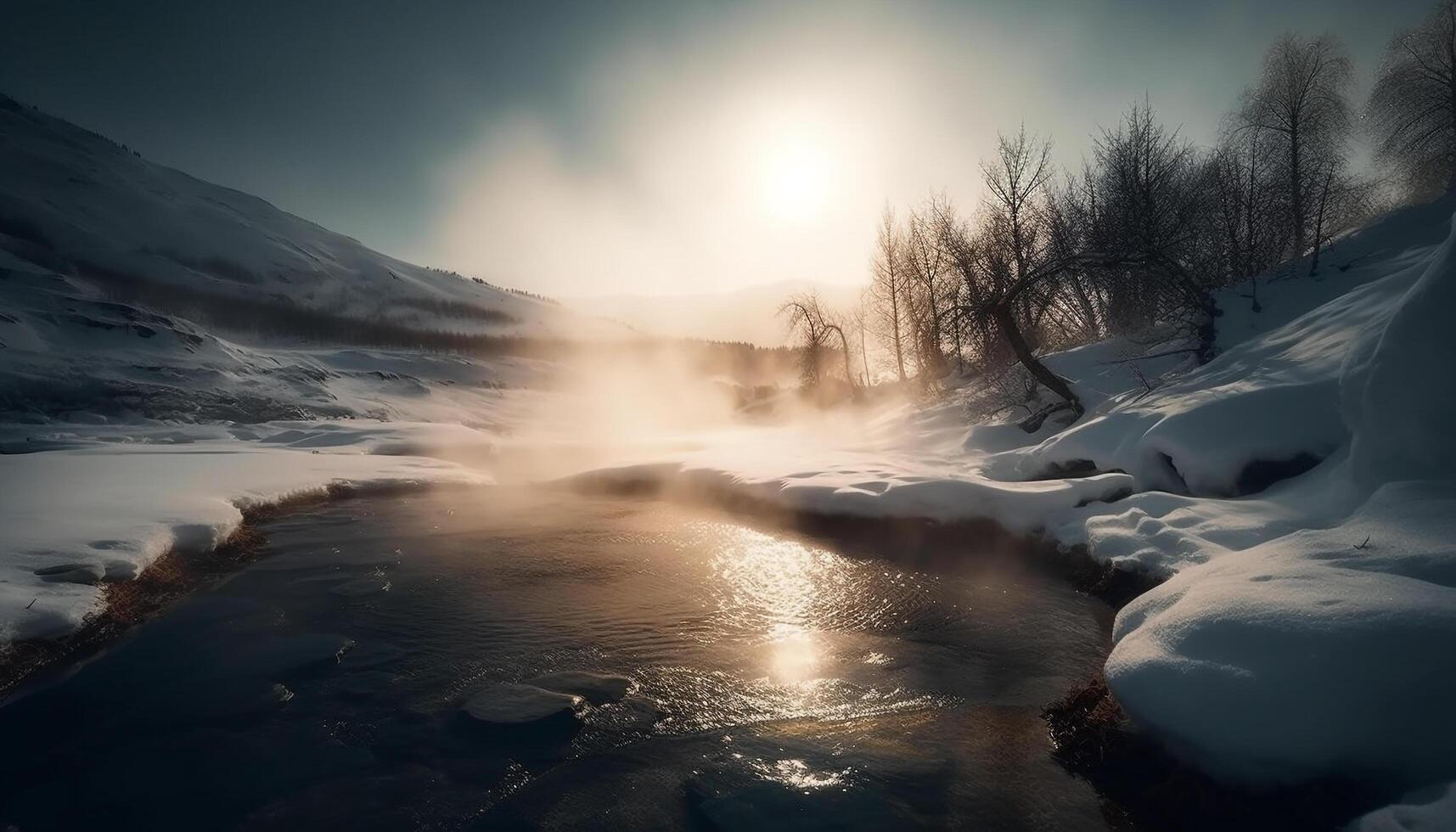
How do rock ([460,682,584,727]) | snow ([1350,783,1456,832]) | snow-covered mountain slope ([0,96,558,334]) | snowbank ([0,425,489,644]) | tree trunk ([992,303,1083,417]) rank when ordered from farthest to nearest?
snow-covered mountain slope ([0,96,558,334])
tree trunk ([992,303,1083,417])
snowbank ([0,425,489,644])
rock ([460,682,584,727])
snow ([1350,783,1456,832])

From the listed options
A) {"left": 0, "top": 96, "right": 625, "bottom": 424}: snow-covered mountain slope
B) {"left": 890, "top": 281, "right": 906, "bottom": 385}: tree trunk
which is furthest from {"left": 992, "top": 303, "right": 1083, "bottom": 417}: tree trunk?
{"left": 0, "top": 96, "right": 625, "bottom": 424}: snow-covered mountain slope

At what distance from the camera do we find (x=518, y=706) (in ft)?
20.1

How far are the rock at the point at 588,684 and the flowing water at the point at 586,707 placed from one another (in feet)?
0.23

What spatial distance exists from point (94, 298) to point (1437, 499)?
69.2 metres

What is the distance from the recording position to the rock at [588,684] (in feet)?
20.8

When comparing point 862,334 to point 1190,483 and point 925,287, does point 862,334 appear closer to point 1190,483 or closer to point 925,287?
point 925,287

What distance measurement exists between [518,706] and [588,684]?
0.79m

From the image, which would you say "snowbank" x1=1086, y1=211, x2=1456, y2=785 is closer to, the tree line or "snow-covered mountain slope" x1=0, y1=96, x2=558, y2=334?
the tree line

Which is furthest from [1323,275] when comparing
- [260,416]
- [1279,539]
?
[260,416]

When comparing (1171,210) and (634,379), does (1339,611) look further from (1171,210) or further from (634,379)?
(634,379)

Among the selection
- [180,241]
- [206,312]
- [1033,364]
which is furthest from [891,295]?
[180,241]

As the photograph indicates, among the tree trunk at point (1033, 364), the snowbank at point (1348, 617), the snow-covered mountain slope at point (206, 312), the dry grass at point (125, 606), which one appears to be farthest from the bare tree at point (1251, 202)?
the snow-covered mountain slope at point (206, 312)

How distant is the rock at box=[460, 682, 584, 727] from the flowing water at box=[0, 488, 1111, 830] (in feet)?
0.25

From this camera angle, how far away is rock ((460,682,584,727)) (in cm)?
590
